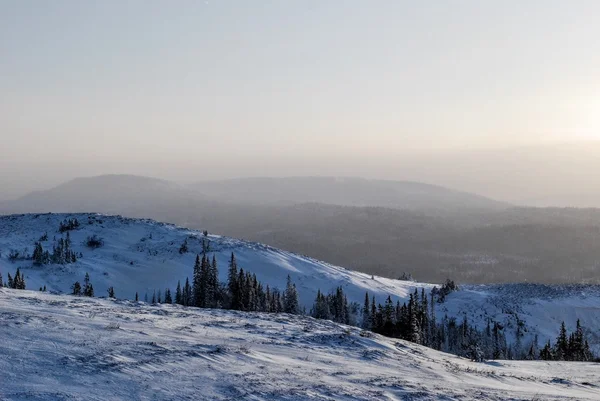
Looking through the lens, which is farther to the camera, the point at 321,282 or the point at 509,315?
the point at 321,282

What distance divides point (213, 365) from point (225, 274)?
348 ft

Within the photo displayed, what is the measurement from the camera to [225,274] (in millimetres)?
120500

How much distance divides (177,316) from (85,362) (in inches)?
578

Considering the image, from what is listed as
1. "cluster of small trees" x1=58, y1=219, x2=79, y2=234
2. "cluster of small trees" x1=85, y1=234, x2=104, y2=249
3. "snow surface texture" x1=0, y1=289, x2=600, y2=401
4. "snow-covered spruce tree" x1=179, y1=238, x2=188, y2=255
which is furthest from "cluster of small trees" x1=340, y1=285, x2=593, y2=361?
"cluster of small trees" x1=58, y1=219, x2=79, y2=234

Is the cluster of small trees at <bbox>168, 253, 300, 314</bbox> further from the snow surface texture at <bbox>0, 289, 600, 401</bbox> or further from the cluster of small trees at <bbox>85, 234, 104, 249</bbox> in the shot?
the cluster of small trees at <bbox>85, 234, 104, 249</bbox>

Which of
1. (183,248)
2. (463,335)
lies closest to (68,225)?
(183,248)

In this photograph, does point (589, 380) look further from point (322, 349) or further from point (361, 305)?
point (361, 305)

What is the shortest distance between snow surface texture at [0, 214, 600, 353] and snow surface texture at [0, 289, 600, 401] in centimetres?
8608

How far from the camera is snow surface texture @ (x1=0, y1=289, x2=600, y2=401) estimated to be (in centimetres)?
1377

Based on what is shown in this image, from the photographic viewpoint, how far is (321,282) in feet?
427

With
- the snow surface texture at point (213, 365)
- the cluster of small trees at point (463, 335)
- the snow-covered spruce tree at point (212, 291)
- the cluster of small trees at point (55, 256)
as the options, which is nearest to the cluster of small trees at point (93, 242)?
the cluster of small trees at point (55, 256)

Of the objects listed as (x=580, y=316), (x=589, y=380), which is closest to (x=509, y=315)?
(x=580, y=316)

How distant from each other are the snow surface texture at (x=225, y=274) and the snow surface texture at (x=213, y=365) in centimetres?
8608

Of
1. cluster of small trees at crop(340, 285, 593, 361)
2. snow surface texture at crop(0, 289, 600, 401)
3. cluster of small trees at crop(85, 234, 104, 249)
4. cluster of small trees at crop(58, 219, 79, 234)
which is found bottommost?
cluster of small trees at crop(340, 285, 593, 361)
